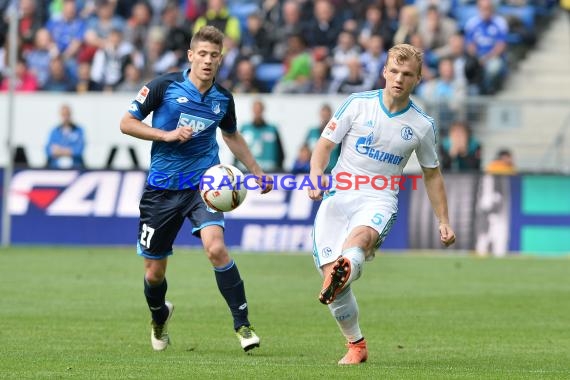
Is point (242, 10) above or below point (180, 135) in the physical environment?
above

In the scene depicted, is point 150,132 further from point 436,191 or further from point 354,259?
point 436,191

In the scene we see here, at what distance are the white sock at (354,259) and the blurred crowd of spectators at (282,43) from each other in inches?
549

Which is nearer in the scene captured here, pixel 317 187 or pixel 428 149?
pixel 317 187

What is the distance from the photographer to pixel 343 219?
9.56m

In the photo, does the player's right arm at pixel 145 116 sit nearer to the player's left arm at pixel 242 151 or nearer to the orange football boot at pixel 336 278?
the player's left arm at pixel 242 151

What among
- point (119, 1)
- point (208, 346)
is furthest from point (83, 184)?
point (208, 346)

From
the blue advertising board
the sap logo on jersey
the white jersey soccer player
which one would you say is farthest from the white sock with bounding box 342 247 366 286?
the blue advertising board

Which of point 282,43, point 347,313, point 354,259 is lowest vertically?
point 347,313

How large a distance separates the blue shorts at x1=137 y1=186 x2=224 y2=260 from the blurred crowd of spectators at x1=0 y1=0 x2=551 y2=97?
1305 cm

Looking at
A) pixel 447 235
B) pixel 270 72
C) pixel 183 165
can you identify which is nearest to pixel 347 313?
pixel 447 235

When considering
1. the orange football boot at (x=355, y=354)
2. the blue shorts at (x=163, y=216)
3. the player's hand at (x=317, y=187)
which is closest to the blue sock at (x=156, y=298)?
the blue shorts at (x=163, y=216)

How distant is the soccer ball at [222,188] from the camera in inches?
388

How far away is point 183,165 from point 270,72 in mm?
15977

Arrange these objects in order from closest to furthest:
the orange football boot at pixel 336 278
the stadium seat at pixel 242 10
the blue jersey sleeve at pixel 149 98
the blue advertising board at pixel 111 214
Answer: the orange football boot at pixel 336 278, the blue jersey sleeve at pixel 149 98, the blue advertising board at pixel 111 214, the stadium seat at pixel 242 10
